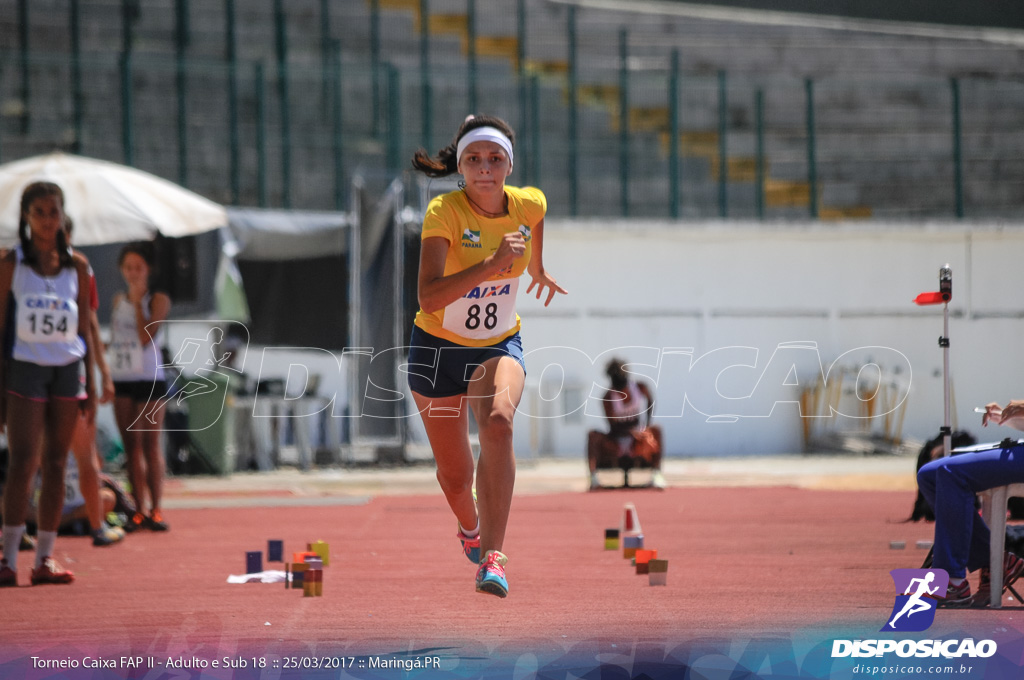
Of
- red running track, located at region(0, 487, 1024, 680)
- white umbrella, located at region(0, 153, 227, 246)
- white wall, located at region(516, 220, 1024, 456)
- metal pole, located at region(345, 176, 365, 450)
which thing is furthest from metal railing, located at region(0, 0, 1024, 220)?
red running track, located at region(0, 487, 1024, 680)

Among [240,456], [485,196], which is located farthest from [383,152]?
[485,196]

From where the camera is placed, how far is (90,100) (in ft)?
59.6

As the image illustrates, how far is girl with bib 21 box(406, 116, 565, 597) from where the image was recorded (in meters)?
5.69

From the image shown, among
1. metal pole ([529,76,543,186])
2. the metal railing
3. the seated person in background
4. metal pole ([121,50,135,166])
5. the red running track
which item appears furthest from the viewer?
metal pole ([529,76,543,186])

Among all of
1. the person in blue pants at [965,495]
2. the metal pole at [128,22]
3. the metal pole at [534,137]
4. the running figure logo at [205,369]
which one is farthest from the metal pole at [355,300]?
the person in blue pants at [965,495]

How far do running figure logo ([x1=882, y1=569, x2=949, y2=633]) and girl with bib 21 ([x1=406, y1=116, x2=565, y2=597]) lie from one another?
5.35 ft

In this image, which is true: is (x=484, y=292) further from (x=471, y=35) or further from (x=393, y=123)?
(x=471, y=35)

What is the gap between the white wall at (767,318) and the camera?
1822 centimetres

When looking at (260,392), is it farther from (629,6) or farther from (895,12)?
(895,12)

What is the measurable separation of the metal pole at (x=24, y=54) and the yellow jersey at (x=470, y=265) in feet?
41.6

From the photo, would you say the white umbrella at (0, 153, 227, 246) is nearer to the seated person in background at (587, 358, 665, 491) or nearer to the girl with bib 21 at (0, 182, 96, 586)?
the seated person in background at (587, 358, 665, 491)

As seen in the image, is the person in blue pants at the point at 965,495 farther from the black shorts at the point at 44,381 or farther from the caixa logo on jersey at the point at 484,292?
the black shorts at the point at 44,381

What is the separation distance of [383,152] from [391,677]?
15.4m

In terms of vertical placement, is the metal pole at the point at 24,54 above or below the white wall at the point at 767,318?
above
